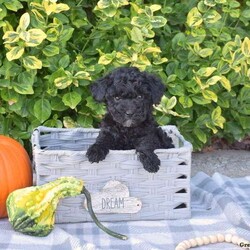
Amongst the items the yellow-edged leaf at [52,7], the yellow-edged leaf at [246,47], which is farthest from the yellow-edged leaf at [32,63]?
the yellow-edged leaf at [246,47]

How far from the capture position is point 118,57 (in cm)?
350

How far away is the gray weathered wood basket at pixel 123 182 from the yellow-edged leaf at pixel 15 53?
684 mm

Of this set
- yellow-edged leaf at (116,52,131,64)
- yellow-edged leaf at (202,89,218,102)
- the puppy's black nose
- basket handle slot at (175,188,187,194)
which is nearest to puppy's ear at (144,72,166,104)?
the puppy's black nose

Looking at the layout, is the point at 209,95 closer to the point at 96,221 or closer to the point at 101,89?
the point at 101,89

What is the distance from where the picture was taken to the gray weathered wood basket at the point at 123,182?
266 centimetres

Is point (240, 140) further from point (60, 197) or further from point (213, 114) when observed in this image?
point (60, 197)

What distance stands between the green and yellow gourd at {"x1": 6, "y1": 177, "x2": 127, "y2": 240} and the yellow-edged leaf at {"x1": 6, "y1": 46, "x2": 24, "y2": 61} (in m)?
1.00

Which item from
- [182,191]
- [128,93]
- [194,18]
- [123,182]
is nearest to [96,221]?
[123,182]

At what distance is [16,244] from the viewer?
2465 mm

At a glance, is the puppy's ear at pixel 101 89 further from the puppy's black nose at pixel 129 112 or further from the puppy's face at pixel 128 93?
the puppy's black nose at pixel 129 112

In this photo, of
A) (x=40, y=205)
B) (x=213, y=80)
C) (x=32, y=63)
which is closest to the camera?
(x=40, y=205)

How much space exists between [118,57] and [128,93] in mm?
1003

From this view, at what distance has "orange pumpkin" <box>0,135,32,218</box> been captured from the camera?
2.76 metres

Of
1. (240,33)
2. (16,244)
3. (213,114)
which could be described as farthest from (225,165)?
(16,244)
